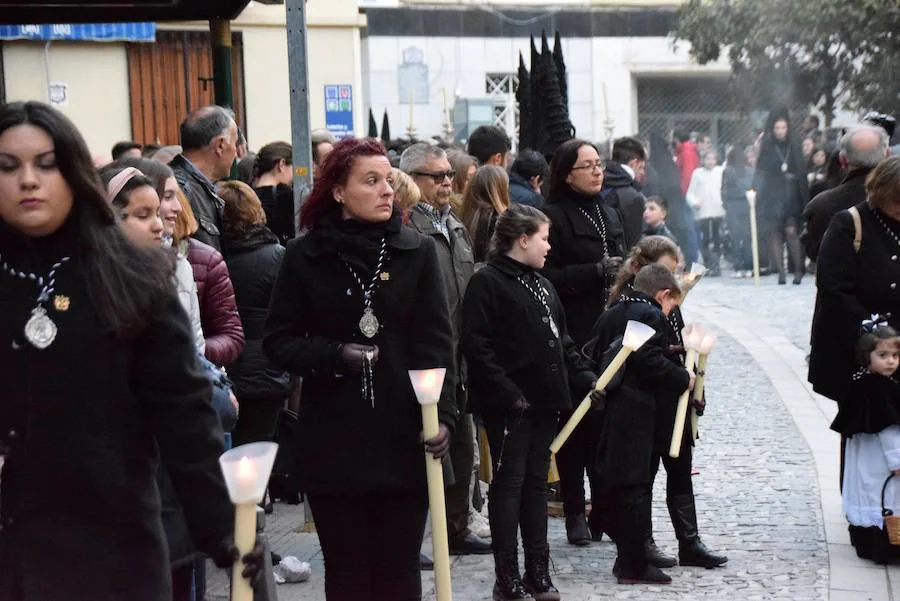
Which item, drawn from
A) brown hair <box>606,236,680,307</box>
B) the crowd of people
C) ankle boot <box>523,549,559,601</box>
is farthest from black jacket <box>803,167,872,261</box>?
ankle boot <box>523,549,559,601</box>

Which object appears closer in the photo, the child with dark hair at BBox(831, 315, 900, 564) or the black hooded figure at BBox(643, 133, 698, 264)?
the child with dark hair at BBox(831, 315, 900, 564)

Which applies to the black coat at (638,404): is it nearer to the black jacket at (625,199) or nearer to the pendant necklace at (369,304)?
the black jacket at (625,199)

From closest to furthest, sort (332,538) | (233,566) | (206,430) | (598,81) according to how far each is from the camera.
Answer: (233,566), (206,430), (332,538), (598,81)

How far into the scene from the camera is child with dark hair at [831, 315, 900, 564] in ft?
24.1

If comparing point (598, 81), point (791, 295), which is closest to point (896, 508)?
point (791, 295)

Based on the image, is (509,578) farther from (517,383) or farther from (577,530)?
(577,530)

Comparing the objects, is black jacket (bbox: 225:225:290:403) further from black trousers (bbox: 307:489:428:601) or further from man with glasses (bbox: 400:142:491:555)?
black trousers (bbox: 307:489:428:601)

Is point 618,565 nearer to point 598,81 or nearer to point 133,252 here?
point 133,252

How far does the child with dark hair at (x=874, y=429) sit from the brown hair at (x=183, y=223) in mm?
3352

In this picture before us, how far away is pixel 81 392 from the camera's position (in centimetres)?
331

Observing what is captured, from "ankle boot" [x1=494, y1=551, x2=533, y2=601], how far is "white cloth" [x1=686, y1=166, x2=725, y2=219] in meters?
18.8

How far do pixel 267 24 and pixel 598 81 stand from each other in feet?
39.7

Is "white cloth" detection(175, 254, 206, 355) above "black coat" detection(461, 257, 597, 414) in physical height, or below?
above

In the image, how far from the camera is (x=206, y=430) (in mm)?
3465
